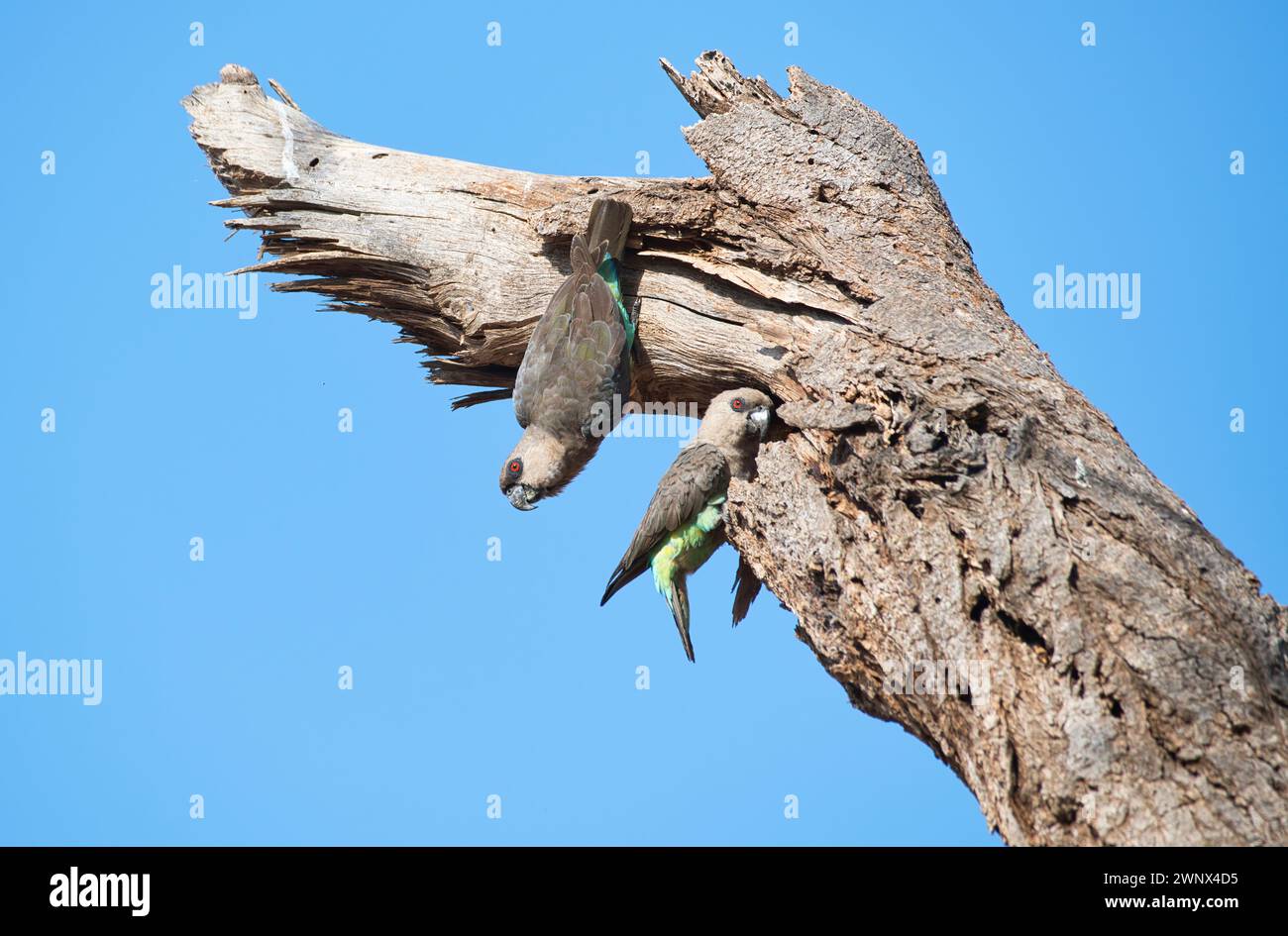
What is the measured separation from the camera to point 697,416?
8383mm

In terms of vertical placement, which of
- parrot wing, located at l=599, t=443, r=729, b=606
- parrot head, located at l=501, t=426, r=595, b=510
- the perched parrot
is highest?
the perched parrot

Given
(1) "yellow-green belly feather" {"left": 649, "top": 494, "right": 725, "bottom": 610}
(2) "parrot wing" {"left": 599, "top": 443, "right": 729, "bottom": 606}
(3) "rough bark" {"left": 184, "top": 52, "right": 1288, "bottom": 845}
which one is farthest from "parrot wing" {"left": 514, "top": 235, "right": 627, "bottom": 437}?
(1) "yellow-green belly feather" {"left": 649, "top": 494, "right": 725, "bottom": 610}

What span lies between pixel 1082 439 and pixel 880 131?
2.92 metres

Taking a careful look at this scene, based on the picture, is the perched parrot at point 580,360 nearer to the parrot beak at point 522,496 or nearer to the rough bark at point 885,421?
the parrot beak at point 522,496

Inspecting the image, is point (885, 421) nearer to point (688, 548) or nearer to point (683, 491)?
point (683, 491)

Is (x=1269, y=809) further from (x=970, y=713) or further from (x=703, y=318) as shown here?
(x=703, y=318)

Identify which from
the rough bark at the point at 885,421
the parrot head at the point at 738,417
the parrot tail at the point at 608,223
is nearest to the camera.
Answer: the rough bark at the point at 885,421

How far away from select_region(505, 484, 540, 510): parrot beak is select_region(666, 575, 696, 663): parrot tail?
1271 millimetres

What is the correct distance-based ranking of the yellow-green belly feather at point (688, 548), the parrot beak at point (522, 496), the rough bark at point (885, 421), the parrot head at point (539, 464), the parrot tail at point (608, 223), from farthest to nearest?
the parrot beak at point (522, 496) → the parrot head at point (539, 464) → the yellow-green belly feather at point (688, 548) → the parrot tail at point (608, 223) → the rough bark at point (885, 421)

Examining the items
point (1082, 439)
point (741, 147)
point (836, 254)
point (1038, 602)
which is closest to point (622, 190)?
point (741, 147)

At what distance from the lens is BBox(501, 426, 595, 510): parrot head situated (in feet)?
26.3

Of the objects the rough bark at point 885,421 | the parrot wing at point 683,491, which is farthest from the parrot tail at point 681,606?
the rough bark at point 885,421

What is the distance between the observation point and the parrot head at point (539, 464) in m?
8.03

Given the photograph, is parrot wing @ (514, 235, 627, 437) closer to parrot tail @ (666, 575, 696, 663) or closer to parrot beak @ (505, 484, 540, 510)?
parrot beak @ (505, 484, 540, 510)
